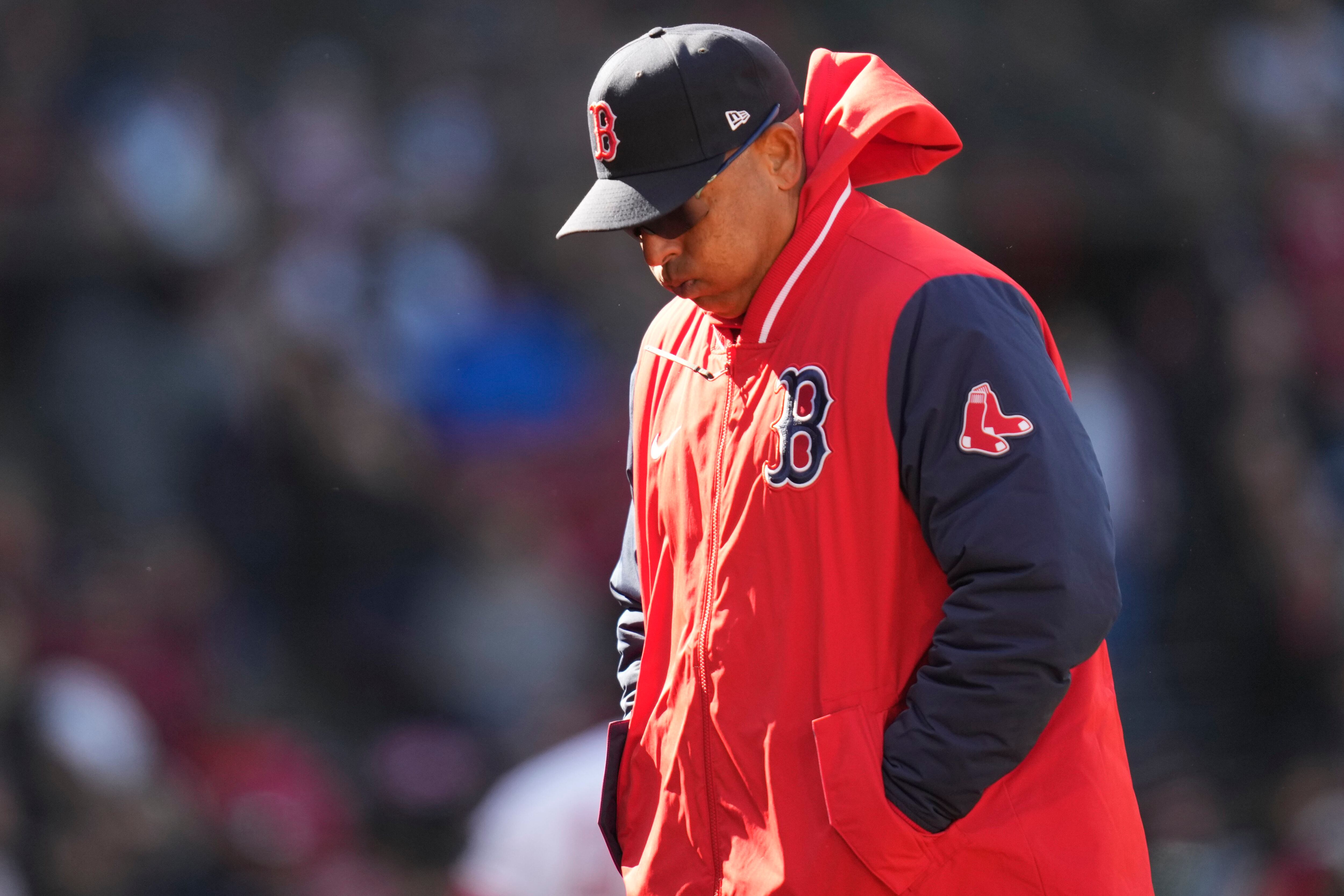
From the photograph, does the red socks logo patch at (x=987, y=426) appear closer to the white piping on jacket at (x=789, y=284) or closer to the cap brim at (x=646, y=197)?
the white piping on jacket at (x=789, y=284)

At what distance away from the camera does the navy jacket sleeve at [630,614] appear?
74.4 inches

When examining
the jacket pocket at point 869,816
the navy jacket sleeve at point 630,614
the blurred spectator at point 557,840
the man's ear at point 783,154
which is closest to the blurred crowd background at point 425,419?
the blurred spectator at point 557,840

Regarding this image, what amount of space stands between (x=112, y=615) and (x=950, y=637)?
3.12 metres

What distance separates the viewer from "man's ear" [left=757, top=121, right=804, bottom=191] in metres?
1.67

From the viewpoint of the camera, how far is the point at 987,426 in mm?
1470

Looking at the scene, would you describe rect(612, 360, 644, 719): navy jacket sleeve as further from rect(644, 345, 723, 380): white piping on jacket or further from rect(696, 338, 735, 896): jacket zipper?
rect(696, 338, 735, 896): jacket zipper

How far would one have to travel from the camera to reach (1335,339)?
4.82 meters

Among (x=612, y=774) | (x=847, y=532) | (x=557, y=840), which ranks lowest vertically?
(x=557, y=840)

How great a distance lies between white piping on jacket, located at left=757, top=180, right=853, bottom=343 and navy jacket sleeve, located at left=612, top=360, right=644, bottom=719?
291mm

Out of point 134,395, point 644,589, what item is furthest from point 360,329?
point 644,589

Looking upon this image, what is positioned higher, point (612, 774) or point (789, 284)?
point (789, 284)

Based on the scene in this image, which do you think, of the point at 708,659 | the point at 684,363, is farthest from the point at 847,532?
the point at 684,363

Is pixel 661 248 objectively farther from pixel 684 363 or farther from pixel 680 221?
pixel 684 363

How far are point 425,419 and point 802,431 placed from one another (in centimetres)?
288
